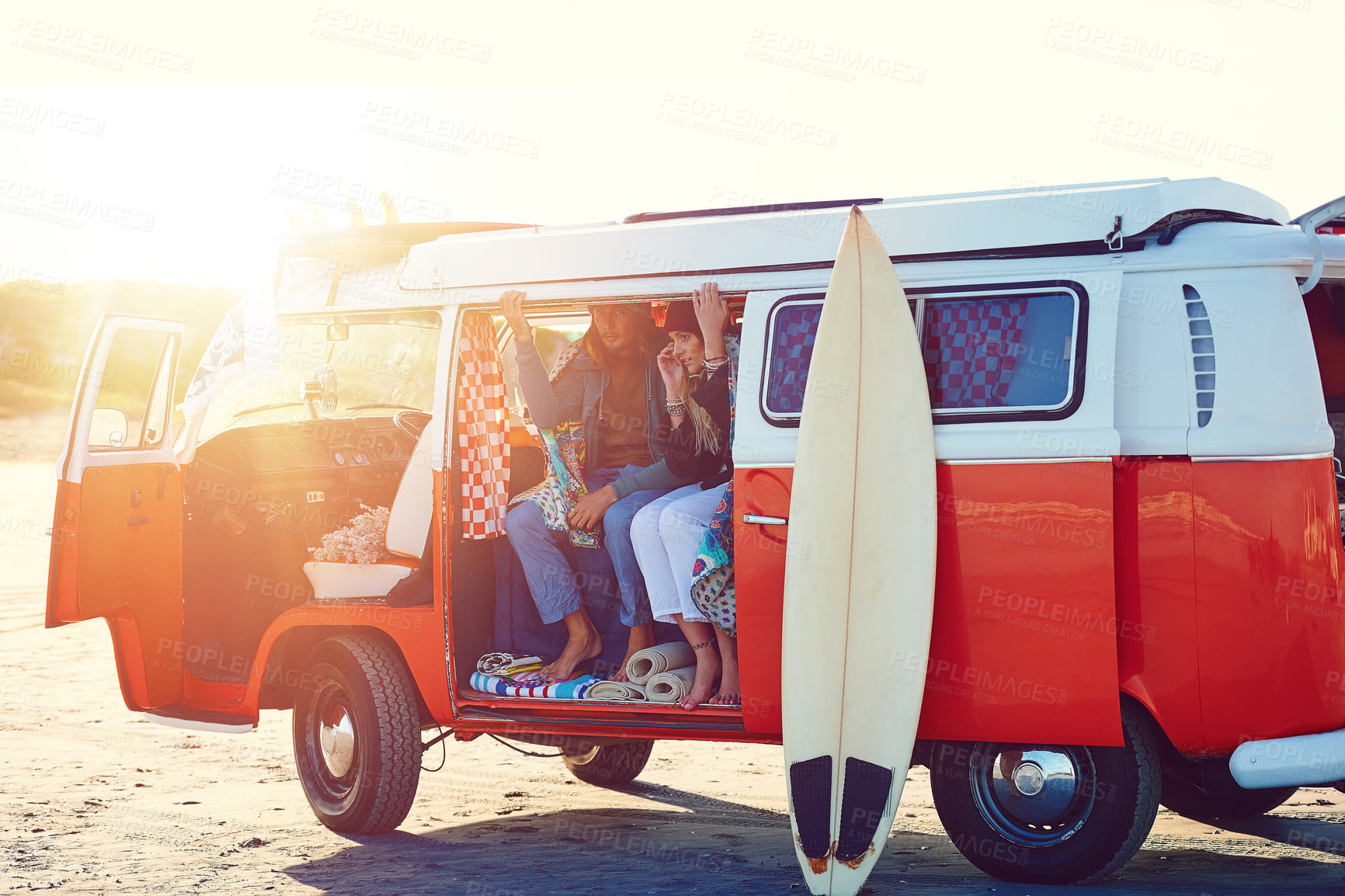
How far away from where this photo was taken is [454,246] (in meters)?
5.71

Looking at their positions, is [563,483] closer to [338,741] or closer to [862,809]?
[338,741]

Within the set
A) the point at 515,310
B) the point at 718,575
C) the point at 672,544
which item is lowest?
the point at 718,575

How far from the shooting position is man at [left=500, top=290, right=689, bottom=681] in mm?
5637

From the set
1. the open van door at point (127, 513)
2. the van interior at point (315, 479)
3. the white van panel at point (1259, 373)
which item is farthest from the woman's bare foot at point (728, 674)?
the open van door at point (127, 513)

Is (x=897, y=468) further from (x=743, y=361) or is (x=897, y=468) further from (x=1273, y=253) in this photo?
(x=1273, y=253)

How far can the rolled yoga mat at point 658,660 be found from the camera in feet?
17.8

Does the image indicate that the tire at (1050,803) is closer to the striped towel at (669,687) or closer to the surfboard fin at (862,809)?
the surfboard fin at (862,809)

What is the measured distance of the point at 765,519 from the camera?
15.6 feet

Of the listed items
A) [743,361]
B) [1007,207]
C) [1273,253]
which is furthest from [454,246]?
[1273,253]

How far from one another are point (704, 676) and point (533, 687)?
0.87m

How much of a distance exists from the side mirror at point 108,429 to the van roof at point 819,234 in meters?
1.90

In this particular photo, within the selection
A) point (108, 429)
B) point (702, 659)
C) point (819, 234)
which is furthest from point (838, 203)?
point (108, 429)

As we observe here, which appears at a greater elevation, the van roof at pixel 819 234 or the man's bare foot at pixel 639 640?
the van roof at pixel 819 234

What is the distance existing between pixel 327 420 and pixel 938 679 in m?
4.13
